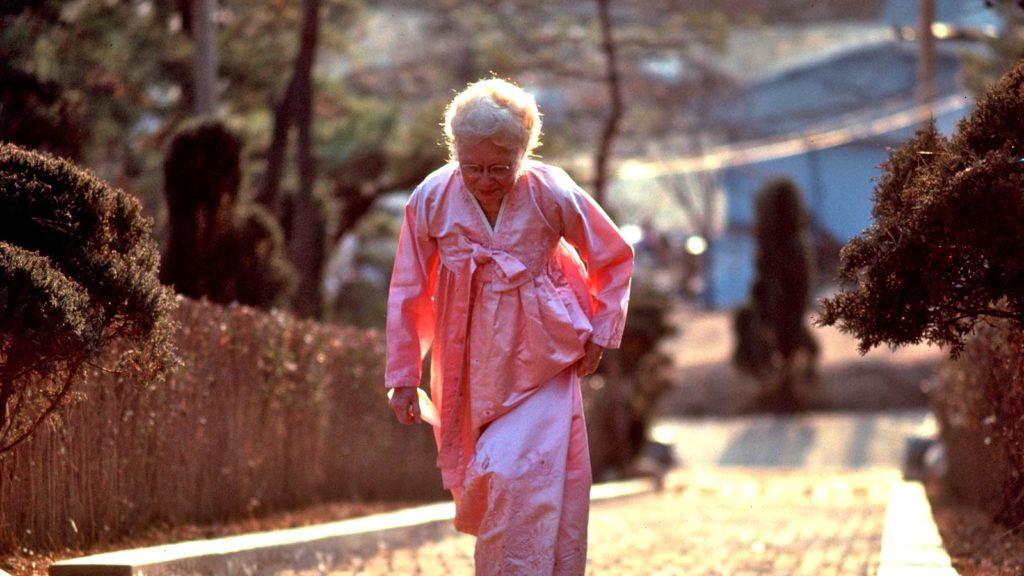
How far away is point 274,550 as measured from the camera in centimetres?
753

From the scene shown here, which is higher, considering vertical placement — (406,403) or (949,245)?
(949,245)

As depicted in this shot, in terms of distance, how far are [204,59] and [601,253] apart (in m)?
9.06

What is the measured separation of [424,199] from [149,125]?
18.8 metres

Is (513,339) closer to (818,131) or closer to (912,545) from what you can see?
(912,545)

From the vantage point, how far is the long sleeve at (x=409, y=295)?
5938mm

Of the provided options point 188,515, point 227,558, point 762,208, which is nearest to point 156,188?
point 188,515

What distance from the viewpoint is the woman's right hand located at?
5.94m

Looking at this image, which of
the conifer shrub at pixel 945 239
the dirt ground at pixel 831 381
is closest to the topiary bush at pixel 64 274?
the conifer shrub at pixel 945 239

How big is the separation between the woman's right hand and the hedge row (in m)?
1.16

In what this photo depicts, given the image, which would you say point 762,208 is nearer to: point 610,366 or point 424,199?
→ point 610,366

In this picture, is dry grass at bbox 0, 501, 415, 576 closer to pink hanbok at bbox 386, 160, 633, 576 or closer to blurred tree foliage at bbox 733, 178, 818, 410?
pink hanbok at bbox 386, 160, 633, 576

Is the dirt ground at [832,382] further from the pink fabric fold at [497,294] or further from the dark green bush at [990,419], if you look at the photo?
the pink fabric fold at [497,294]

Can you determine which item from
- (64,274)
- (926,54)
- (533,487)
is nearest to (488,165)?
(533,487)

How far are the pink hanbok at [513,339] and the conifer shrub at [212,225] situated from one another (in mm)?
5599
